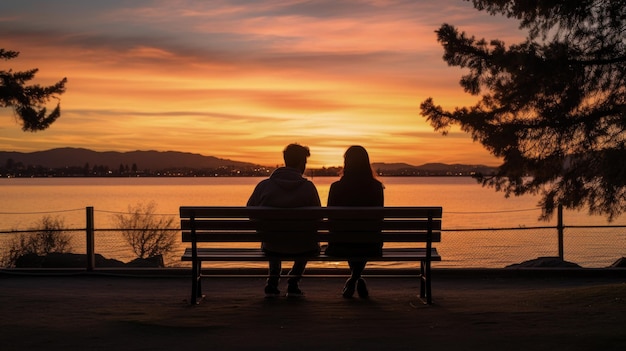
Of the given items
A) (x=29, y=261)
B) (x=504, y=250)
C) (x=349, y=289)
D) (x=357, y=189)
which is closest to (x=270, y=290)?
(x=349, y=289)

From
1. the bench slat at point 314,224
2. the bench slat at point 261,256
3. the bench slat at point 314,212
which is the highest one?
the bench slat at point 314,212

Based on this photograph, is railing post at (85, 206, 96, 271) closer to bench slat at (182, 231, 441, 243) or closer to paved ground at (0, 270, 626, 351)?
paved ground at (0, 270, 626, 351)

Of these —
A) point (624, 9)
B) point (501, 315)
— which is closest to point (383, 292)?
point (501, 315)

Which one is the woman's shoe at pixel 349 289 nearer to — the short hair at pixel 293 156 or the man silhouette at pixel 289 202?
the man silhouette at pixel 289 202

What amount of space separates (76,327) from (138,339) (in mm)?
902

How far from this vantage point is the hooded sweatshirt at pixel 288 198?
1029 cm

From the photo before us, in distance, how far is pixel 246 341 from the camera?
7.70 metres

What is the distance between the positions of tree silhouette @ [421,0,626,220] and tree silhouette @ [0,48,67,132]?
7689mm

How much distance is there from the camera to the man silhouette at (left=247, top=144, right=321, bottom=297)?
33.8 ft

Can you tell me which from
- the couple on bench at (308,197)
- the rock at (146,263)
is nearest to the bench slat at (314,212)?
the couple on bench at (308,197)

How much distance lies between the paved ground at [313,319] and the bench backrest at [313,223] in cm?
74

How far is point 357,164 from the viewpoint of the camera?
10.9 m

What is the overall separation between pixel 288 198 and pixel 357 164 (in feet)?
3.24

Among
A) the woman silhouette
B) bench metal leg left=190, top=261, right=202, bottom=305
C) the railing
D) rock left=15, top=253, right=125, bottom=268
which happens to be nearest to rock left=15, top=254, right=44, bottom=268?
rock left=15, top=253, right=125, bottom=268
